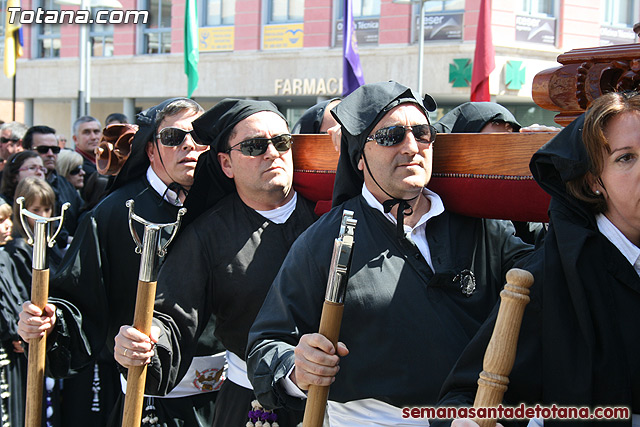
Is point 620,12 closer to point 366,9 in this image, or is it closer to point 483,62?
point 366,9

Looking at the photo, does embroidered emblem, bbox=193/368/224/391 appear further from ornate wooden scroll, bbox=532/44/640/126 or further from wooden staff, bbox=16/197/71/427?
ornate wooden scroll, bbox=532/44/640/126

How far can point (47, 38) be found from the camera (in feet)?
74.0

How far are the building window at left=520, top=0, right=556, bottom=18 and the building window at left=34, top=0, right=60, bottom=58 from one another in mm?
13009

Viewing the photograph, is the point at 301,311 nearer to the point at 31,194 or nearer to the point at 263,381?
the point at 263,381

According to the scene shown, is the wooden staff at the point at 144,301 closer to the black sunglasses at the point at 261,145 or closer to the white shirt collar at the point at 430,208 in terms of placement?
the black sunglasses at the point at 261,145

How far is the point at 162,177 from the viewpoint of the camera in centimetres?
416

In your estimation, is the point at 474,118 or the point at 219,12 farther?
the point at 219,12

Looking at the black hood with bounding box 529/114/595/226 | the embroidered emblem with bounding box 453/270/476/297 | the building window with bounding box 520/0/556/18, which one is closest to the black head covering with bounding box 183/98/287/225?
the embroidered emblem with bounding box 453/270/476/297

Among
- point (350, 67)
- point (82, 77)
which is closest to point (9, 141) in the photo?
point (350, 67)

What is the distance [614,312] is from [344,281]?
71 cm

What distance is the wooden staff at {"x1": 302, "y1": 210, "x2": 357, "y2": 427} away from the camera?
2129 mm

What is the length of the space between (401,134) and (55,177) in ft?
16.8

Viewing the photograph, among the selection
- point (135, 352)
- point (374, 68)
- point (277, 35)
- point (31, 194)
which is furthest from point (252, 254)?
point (277, 35)

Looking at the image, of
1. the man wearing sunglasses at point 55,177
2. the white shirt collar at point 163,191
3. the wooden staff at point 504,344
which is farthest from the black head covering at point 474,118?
the man wearing sunglasses at point 55,177
